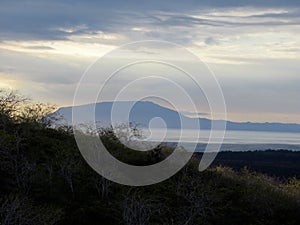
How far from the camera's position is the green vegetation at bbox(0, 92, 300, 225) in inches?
1354

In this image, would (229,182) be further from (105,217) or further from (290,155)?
(290,155)

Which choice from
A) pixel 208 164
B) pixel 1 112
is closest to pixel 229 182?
pixel 208 164

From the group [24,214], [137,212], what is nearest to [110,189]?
[137,212]

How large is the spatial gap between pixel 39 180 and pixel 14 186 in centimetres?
154

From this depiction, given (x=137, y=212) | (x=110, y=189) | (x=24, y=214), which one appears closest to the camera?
(x=24, y=214)

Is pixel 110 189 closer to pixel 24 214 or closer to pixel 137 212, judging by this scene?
pixel 137 212

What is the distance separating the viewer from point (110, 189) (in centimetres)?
3875

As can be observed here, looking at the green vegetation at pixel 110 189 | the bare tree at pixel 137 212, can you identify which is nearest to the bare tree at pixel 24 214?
the green vegetation at pixel 110 189

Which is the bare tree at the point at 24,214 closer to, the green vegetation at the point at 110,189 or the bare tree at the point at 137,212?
the green vegetation at the point at 110,189

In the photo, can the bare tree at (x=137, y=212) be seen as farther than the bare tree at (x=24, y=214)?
Yes

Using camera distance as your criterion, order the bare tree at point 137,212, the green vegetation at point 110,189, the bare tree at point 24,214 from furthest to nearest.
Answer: the green vegetation at point 110,189 → the bare tree at point 137,212 → the bare tree at point 24,214

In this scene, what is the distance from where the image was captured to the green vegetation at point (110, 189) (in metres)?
34.4

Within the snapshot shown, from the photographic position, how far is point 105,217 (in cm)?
3491

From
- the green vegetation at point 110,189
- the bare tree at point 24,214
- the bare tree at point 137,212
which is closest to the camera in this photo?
the bare tree at point 24,214
